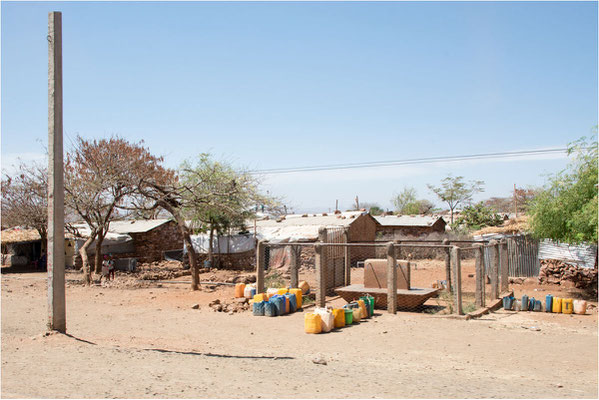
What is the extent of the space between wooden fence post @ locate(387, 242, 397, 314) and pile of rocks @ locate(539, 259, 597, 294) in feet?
33.2

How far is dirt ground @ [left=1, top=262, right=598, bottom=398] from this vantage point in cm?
640

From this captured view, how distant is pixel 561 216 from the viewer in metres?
17.4

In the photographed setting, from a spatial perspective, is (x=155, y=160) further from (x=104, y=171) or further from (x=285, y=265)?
(x=285, y=265)

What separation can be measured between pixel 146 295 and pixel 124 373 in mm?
11866

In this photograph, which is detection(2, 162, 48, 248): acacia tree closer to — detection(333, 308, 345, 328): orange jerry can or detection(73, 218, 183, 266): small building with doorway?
detection(73, 218, 183, 266): small building with doorway

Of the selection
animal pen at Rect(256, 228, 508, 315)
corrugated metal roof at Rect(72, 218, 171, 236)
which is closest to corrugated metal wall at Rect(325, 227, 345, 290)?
animal pen at Rect(256, 228, 508, 315)

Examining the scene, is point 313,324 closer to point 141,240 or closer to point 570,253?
point 570,253

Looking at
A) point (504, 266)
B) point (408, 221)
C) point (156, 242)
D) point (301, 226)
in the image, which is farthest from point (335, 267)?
point (408, 221)

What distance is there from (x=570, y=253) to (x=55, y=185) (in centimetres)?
2057

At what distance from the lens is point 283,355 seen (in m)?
9.18

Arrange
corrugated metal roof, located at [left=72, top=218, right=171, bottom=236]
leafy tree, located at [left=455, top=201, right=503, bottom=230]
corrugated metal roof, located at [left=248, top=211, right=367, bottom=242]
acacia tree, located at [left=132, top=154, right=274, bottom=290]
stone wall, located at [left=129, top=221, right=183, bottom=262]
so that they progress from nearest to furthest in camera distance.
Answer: acacia tree, located at [left=132, top=154, right=274, bottom=290]
corrugated metal roof, located at [left=248, top=211, right=367, bottom=242]
corrugated metal roof, located at [left=72, top=218, right=171, bottom=236]
stone wall, located at [left=129, top=221, right=183, bottom=262]
leafy tree, located at [left=455, top=201, right=503, bottom=230]

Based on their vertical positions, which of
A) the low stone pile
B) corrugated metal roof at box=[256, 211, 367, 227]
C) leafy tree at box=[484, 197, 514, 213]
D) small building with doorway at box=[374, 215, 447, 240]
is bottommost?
the low stone pile

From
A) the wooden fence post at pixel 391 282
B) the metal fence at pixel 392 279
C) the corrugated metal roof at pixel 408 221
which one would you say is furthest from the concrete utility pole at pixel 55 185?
the corrugated metal roof at pixel 408 221

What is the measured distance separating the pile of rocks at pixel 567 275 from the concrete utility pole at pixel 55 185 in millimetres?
18561
